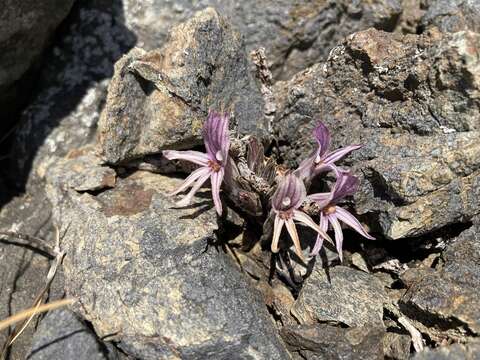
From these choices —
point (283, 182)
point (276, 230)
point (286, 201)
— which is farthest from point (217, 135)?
point (276, 230)

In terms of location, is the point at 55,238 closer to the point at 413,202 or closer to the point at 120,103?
the point at 120,103

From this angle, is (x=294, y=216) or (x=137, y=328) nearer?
(x=137, y=328)

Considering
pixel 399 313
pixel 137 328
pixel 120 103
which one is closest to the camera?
pixel 137 328

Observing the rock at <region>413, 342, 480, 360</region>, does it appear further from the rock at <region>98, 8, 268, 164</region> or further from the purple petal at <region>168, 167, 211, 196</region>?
the rock at <region>98, 8, 268, 164</region>

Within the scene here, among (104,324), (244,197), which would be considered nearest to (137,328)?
(104,324)

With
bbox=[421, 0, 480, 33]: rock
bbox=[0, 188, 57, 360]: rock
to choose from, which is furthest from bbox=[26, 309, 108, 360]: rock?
bbox=[421, 0, 480, 33]: rock

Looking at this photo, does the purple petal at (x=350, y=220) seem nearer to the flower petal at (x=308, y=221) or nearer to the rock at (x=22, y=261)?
the flower petal at (x=308, y=221)

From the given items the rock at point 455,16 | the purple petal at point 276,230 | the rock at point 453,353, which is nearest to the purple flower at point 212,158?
the purple petal at point 276,230
